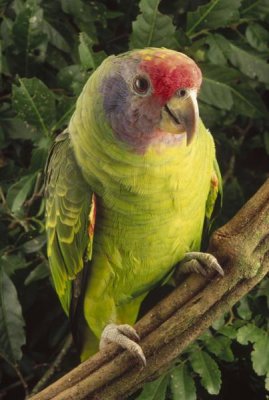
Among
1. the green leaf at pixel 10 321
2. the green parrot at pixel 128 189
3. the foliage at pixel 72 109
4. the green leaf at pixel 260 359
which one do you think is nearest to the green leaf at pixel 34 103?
the foliage at pixel 72 109

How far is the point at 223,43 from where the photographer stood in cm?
110

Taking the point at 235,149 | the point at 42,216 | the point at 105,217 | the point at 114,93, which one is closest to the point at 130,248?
the point at 105,217

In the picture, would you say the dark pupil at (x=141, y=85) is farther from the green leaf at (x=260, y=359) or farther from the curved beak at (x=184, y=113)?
the green leaf at (x=260, y=359)

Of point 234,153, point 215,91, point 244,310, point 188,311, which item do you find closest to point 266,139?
point 234,153

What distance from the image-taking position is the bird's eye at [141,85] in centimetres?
72

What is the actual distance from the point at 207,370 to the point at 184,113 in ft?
1.52

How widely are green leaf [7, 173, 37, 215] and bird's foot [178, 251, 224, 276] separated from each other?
0.30 m

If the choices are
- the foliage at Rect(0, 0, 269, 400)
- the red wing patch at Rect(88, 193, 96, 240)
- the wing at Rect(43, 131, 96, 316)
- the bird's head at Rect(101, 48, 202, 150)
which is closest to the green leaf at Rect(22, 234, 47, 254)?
the foliage at Rect(0, 0, 269, 400)

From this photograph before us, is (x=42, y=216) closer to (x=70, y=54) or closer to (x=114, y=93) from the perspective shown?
(x=70, y=54)

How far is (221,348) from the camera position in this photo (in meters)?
1.04

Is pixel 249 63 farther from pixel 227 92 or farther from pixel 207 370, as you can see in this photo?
pixel 207 370

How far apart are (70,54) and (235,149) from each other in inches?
13.4

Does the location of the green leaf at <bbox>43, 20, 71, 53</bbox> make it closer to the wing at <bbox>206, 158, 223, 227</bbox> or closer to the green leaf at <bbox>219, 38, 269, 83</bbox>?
the green leaf at <bbox>219, 38, 269, 83</bbox>

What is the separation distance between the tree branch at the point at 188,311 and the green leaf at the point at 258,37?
1.37ft
